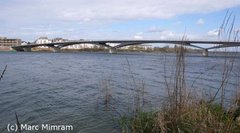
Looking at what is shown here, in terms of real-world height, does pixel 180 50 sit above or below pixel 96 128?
above

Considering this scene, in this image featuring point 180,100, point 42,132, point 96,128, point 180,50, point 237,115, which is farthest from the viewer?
point 96,128

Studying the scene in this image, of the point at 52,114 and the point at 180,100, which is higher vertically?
the point at 180,100

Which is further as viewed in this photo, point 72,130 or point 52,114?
point 52,114

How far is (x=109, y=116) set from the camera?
472 inches

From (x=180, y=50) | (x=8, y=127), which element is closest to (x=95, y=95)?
(x=8, y=127)

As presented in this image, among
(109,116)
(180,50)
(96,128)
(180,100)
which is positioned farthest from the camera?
(109,116)

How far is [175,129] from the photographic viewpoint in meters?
7.28

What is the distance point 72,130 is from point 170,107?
392 centimetres

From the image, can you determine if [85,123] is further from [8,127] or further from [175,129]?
[175,129]

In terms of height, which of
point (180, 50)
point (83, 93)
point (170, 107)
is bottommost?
point (83, 93)

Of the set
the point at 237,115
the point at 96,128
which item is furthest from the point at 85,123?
the point at 237,115

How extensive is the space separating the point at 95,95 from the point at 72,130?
7127 millimetres

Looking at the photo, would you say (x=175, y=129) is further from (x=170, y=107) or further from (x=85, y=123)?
(x=85, y=123)

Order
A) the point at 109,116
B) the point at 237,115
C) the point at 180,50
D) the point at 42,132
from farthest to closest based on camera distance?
the point at 109,116
the point at 42,132
the point at 237,115
the point at 180,50
